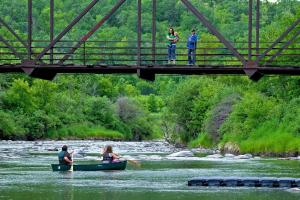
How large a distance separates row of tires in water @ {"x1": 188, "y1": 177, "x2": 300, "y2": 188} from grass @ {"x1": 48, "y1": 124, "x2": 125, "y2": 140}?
96671mm

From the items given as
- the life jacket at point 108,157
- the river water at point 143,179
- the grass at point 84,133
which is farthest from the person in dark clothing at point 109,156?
the grass at point 84,133

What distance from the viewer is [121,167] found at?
61.4 meters

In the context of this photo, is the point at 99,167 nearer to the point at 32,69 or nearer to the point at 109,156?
the point at 109,156

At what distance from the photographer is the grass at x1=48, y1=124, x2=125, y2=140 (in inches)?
5856

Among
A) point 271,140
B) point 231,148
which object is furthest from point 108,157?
point 231,148

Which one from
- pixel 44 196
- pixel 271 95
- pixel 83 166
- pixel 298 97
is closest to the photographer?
pixel 44 196

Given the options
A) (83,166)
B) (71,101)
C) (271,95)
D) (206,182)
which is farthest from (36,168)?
(71,101)

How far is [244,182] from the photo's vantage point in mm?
49281

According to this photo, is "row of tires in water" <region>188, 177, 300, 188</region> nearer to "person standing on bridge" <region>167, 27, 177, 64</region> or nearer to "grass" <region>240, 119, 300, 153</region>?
"person standing on bridge" <region>167, 27, 177, 64</region>

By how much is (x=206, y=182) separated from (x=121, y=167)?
1267 cm

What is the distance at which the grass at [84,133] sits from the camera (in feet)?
488

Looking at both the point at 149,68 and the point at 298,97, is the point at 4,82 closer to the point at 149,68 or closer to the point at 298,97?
the point at 298,97

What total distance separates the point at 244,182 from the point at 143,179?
253 inches

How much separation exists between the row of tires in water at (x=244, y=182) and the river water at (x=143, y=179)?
3.11 ft
